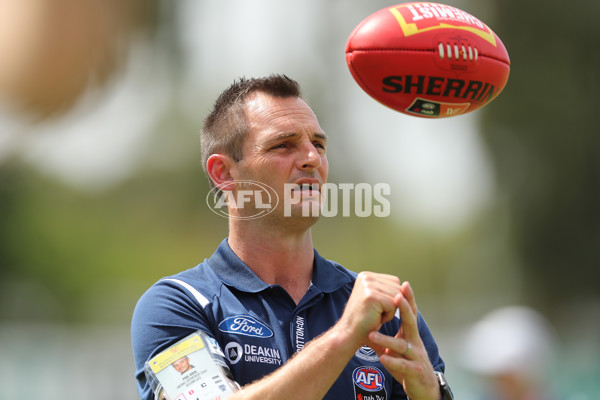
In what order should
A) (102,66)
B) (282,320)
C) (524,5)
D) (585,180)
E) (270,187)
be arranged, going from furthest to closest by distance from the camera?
Result: (102,66) < (524,5) < (585,180) < (270,187) < (282,320)

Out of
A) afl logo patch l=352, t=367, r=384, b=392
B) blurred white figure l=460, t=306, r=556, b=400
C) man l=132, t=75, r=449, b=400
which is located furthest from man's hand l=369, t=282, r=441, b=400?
blurred white figure l=460, t=306, r=556, b=400

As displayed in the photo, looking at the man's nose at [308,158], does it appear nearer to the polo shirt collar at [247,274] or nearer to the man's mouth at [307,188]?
the man's mouth at [307,188]

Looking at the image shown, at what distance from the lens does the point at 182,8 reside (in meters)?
30.9

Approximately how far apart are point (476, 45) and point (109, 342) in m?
11.7

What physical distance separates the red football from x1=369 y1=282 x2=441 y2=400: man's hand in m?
1.18

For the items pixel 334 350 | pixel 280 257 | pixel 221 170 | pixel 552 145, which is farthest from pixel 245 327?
pixel 552 145

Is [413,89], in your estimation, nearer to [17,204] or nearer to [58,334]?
[58,334]

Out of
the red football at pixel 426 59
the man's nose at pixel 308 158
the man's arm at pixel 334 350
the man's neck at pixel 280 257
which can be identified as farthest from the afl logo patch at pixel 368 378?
the red football at pixel 426 59

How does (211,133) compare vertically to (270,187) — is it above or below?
above

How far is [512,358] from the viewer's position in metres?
5.91

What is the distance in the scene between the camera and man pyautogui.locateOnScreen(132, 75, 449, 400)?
317cm

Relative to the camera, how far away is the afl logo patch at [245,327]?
3.58 meters

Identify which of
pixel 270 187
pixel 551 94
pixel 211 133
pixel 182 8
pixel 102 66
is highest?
pixel 182 8

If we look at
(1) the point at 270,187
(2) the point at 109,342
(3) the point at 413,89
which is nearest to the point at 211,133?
(1) the point at 270,187
